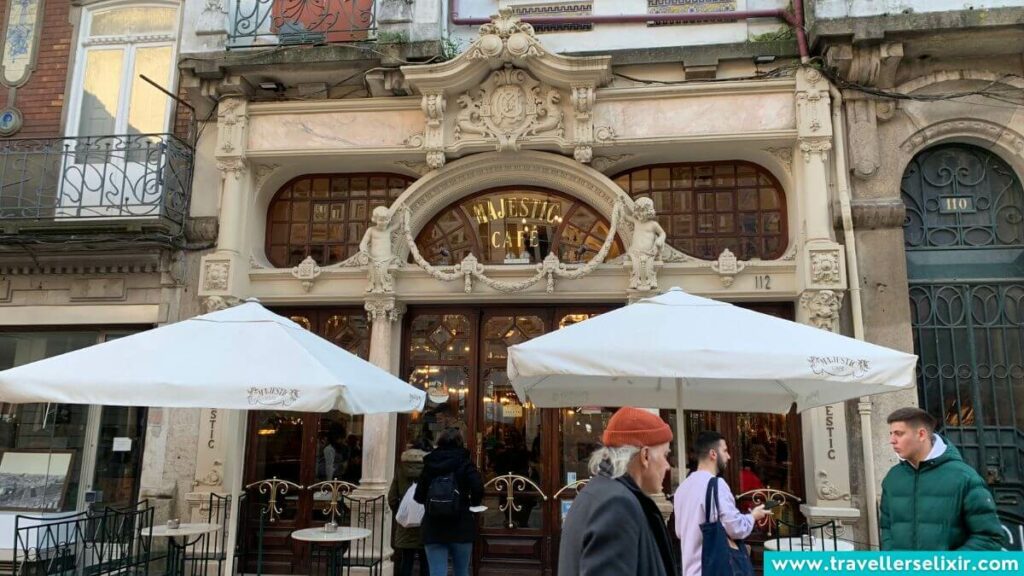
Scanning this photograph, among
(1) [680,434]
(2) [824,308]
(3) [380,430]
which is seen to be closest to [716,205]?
(2) [824,308]

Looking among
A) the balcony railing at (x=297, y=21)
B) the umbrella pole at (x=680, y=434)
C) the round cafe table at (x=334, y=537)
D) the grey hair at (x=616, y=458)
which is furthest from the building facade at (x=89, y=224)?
the grey hair at (x=616, y=458)

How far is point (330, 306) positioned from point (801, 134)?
5969mm

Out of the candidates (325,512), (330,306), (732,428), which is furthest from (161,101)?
(732,428)

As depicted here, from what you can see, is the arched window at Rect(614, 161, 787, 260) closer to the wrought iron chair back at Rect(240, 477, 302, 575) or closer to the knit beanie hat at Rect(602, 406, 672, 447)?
the wrought iron chair back at Rect(240, 477, 302, 575)

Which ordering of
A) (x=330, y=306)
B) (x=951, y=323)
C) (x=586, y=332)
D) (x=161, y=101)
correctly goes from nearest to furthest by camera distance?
(x=586, y=332)
(x=951, y=323)
(x=330, y=306)
(x=161, y=101)

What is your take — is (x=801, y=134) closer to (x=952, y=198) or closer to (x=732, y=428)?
(x=952, y=198)

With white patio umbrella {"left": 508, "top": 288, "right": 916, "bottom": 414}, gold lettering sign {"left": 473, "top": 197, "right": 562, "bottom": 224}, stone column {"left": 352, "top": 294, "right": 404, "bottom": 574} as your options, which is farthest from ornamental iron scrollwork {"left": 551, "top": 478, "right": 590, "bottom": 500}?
white patio umbrella {"left": 508, "top": 288, "right": 916, "bottom": 414}

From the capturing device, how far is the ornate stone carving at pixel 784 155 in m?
8.62

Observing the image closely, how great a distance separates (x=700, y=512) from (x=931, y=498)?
123 centimetres

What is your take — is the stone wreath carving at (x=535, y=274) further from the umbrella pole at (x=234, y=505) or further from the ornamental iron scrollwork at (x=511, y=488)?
the umbrella pole at (x=234, y=505)

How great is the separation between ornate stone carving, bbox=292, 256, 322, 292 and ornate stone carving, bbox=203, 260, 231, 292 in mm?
820

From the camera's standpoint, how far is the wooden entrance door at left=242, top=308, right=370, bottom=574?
28.3 ft

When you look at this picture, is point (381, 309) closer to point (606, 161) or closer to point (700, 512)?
point (606, 161)

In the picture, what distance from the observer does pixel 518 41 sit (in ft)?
28.0
